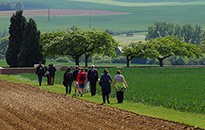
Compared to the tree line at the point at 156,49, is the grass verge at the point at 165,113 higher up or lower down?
lower down

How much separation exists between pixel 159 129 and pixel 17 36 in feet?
186

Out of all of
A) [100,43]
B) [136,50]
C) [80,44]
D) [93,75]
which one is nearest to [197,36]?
[136,50]

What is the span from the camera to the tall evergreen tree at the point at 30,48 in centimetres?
6881

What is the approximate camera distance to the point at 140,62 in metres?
155

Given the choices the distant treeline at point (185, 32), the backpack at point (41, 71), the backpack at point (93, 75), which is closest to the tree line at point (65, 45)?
the backpack at point (41, 71)

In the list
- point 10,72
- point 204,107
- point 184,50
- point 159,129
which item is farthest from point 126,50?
point 159,129

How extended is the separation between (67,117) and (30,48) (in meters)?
47.2

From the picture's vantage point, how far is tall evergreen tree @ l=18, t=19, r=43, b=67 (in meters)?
68.8

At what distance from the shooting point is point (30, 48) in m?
68.8

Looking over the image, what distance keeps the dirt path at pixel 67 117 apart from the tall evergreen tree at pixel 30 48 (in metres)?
38.4

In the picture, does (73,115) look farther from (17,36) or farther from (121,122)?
(17,36)

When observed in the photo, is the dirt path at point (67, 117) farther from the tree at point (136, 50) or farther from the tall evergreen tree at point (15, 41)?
the tree at point (136, 50)

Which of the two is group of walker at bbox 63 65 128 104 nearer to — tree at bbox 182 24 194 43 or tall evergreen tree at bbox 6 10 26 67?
tall evergreen tree at bbox 6 10 26 67

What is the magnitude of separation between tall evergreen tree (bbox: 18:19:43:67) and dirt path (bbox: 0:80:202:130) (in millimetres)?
38441
